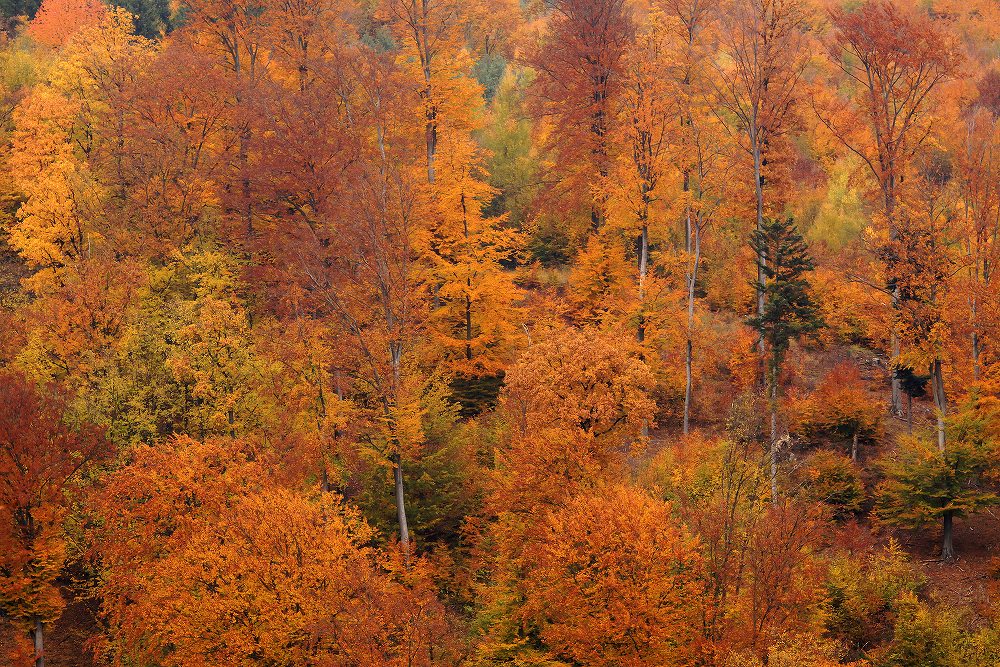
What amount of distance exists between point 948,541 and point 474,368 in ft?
57.8

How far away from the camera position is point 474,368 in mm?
33469

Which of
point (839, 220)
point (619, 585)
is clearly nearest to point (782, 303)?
point (619, 585)

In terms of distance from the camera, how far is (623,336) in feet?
95.6

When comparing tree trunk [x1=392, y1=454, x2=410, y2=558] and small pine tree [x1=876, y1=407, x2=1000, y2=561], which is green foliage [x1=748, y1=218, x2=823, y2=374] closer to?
small pine tree [x1=876, y1=407, x2=1000, y2=561]

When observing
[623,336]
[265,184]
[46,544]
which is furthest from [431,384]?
[46,544]

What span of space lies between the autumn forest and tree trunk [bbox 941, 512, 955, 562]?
68 centimetres

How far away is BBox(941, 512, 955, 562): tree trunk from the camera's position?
26.6 metres

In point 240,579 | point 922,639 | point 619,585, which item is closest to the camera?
point 619,585

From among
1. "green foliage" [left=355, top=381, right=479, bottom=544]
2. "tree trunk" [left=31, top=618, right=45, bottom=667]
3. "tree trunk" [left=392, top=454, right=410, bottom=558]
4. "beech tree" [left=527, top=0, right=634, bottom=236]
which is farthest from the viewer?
"beech tree" [left=527, top=0, right=634, bottom=236]

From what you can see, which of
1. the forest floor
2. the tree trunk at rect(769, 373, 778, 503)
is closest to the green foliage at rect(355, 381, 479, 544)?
the forest floor

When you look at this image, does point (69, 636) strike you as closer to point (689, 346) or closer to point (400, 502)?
point (400, 502)

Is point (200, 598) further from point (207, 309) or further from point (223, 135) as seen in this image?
point (223, 135)

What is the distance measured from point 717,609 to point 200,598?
14.2 meters

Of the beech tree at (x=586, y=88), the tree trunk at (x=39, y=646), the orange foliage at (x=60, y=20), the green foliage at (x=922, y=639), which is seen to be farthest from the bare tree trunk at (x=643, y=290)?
the orange foliage at (x=60, y=20)
